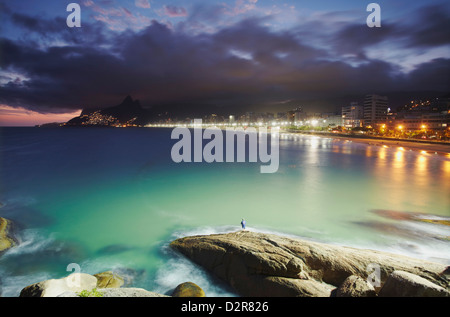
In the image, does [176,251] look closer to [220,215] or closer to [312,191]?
[220,215]

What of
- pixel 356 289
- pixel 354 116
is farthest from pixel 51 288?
pixel 354 116

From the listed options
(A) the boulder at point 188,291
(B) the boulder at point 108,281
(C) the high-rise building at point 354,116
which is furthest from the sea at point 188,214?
(C) the high-rise building at point 354,116

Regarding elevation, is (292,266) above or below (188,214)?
above

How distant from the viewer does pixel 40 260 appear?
10.6 m

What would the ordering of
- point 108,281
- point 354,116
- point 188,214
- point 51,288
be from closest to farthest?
point 51,288, point 108,281, point 188,214, point 354,116

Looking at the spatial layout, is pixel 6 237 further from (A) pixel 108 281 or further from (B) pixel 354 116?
(B) pixel 354 116

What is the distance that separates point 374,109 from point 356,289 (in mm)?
183657

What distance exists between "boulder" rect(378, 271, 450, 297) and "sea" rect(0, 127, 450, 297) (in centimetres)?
453

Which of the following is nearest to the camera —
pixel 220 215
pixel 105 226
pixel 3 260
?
pixel 3 260

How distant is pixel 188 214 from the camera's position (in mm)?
16516

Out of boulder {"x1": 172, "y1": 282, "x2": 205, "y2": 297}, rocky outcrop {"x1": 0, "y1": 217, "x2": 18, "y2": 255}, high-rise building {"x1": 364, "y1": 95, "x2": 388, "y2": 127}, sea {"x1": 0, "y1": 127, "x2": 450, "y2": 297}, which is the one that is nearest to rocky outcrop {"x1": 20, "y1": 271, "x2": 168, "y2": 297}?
boulder {"x1": 172, "y1": 282, "x2": 205, "y2": 297}

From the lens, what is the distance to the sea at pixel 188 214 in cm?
1005
